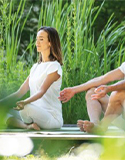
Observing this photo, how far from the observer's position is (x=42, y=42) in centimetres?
299

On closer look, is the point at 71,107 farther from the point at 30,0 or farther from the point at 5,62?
the point at 30,0

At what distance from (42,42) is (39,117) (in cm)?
58

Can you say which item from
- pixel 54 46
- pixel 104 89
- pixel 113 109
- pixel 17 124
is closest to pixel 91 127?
pixel 113 109

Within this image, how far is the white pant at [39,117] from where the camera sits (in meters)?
2.71

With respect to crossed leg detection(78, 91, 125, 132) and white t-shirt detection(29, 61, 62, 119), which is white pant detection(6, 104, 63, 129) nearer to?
white t-shirt detection(29, 61, 62, 119)

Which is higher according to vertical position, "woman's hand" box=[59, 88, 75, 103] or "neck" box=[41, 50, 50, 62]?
"neck" box=[41, 50, 50, 62]

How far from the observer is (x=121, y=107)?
2451mm

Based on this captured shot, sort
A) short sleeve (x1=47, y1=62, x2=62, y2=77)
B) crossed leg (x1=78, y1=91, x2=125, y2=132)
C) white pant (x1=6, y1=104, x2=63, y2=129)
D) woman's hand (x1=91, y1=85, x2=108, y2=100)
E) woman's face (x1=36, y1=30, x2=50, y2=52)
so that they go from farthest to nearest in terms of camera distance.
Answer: woman's face (x1=36, y1=30, x2=50, y2=52)
short sleeve (x1=47, y1=62, x2=62, y2=77)
white pant (x1=6, y1=104, x2=63, y2=129)
crossed leg (x1=78, y1=91, x2=125, y2=132)
woman's hand (x1=91, y1=85, x2=108, y2=100)

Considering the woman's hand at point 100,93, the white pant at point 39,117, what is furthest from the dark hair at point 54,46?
the woman's hand at point 100,93

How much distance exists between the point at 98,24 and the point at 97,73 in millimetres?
9528

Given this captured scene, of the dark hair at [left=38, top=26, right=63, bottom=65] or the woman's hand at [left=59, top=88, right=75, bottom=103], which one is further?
the dark hair at [left=38, top=26, right=63, bottom=65]

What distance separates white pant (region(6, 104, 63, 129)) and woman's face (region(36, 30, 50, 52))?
0.46 metres

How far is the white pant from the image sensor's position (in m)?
2.71

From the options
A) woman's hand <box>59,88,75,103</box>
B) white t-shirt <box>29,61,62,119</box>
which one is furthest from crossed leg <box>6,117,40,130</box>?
woman's hand <box>59,88,75,103</box>
